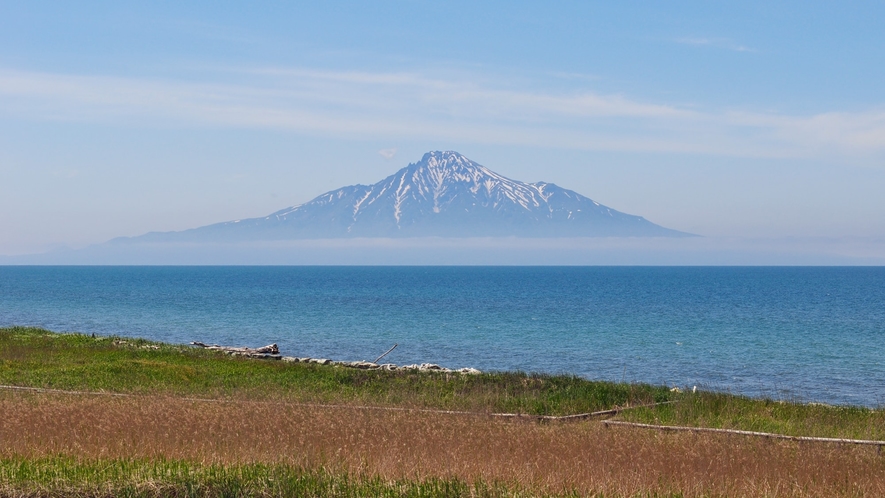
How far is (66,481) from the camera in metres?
11.2

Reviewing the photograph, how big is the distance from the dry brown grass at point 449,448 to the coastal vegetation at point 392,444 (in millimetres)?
54

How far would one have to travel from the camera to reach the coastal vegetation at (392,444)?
11250 millimetres

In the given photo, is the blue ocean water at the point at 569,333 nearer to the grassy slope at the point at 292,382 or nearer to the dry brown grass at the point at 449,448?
the grassy slope at the point at 292,382

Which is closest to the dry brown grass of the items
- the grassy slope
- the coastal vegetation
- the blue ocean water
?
the coastal vegetation

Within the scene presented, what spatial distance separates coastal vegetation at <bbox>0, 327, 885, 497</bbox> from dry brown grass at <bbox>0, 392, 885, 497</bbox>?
2.1 inches

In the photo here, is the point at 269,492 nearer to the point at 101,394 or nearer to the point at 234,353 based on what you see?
the point at 101,394

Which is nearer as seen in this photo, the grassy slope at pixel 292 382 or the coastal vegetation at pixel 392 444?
the coastal vegetation at pixel 392 444

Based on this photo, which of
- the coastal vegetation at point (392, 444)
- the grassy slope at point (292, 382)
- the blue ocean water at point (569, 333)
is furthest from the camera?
the blue ocean water at point (569, 333)

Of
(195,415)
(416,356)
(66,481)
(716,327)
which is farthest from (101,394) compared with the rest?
(716,327)

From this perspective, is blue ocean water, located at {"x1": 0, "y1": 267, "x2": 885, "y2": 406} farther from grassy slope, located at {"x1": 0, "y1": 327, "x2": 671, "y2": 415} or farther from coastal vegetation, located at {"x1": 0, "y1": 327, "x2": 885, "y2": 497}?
coastal vegetation, located at {"x1": 0, "y1": 327, "x2": 885, "y2": 497}

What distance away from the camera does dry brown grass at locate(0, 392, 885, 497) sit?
12094mm

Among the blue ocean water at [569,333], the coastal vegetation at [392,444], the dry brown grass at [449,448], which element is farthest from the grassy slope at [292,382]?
the blue ocean water at [569,333]

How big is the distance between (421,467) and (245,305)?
321ft

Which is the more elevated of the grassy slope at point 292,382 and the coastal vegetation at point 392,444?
the coastal vegetation at point 392,444
